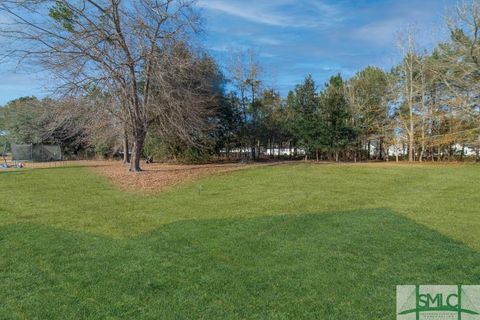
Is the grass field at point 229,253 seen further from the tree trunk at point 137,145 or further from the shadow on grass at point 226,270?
the tree trunk at point 137,145

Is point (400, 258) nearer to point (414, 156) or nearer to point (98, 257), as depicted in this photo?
point (98, 257)

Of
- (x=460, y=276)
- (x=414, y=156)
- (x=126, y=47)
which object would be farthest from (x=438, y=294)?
(x=414, y=156)

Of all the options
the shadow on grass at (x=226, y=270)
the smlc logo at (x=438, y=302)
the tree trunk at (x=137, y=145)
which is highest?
the tree trunk at (x=137, y=145)

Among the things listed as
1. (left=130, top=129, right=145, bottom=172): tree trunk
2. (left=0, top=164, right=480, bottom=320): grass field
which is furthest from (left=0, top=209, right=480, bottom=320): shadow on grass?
(left=130, top=129, right=145, bottom=172): tree trunk

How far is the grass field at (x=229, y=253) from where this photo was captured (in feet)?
9.64

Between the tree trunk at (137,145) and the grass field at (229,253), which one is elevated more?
the tree trunk at (137,145)

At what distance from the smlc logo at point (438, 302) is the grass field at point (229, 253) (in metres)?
0.13

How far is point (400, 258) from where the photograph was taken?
4094 millimetres

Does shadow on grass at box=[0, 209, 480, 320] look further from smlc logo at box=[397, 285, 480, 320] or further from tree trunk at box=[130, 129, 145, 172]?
tree trunk at box=[130, 129, 145, 172]

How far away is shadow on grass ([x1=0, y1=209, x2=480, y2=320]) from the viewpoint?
2871mm

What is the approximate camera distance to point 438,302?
2988 mm

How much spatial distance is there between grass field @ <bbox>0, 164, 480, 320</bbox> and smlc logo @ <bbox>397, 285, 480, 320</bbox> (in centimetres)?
13

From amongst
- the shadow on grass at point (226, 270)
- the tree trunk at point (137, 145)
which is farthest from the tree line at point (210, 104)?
the shadow on grass at point (226, 270)

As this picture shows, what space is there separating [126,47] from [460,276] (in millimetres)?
11486
